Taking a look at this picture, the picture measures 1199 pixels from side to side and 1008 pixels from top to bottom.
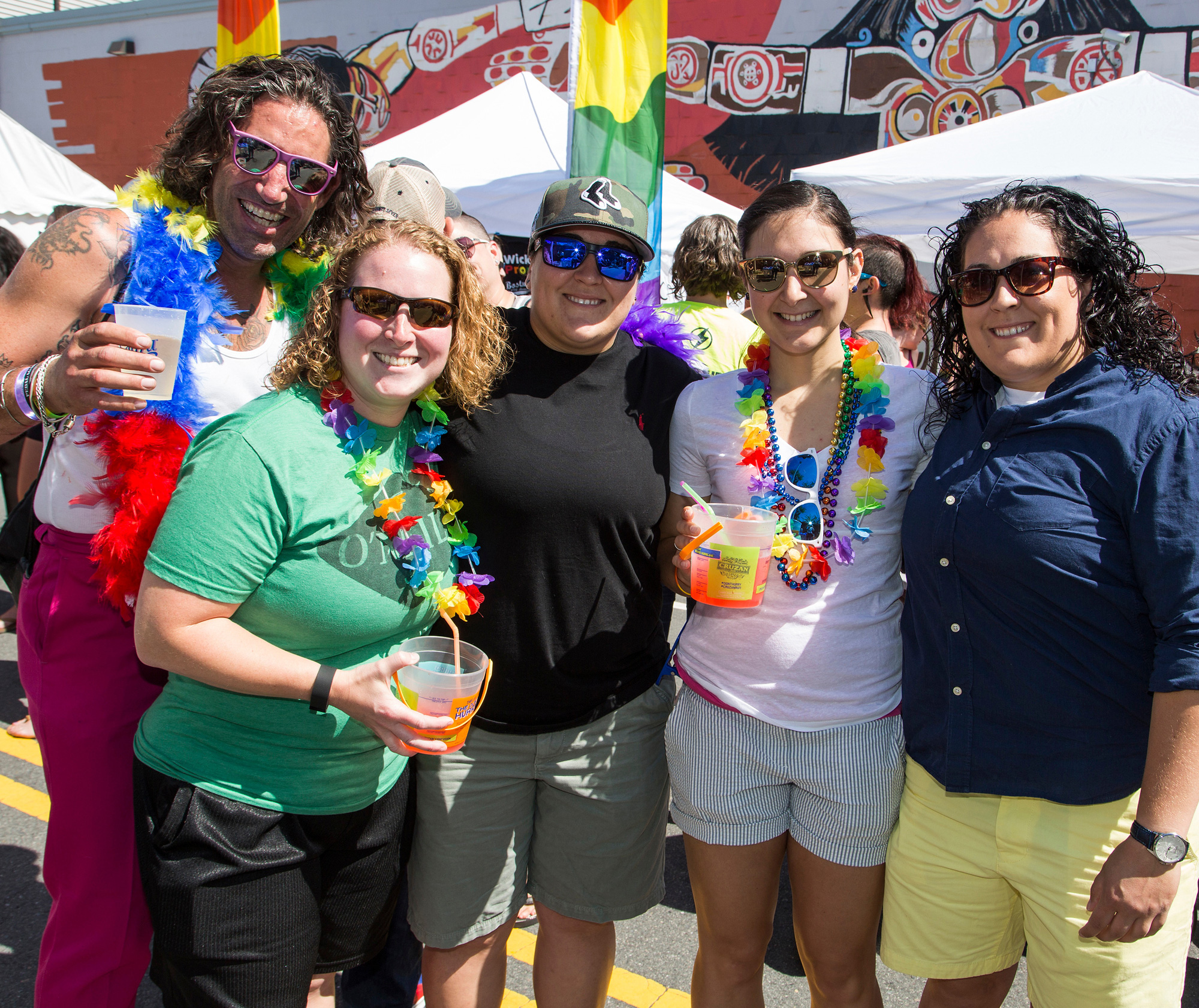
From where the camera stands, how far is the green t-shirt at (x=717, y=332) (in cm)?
374

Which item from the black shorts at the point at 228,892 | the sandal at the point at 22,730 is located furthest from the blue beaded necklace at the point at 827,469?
the sandal at the point at 22,730

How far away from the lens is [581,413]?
2.24 metres

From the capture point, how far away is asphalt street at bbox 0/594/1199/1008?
2.81 metres

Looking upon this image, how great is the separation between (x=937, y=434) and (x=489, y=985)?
1.84 meters

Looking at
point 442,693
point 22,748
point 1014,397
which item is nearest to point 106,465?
point 442,693

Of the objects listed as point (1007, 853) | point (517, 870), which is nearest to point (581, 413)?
point (517, 870)

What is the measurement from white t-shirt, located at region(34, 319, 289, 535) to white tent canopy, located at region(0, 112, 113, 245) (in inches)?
324

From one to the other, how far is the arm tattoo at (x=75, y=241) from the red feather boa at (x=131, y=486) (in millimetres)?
378

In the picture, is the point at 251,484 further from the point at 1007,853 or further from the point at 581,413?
the point at 1007,853

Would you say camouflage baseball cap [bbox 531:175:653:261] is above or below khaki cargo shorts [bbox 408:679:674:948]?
above

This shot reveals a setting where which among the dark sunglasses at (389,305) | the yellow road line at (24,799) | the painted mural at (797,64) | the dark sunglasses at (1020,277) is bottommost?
the yellow road line at (24,799)

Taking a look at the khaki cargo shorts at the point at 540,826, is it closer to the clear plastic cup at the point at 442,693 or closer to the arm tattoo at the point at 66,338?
the clear plastic cup at the point at 442,693

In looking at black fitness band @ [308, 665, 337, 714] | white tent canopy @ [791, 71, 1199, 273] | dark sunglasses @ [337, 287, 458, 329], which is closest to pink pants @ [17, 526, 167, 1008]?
black fitness band @ [308, 665, 337, 714]

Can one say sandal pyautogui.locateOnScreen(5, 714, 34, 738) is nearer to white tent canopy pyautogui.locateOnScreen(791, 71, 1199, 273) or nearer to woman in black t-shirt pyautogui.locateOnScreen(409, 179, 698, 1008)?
woman in black t-shirt pyautogui.locateOnScreen(409, 179, 698, 1008)
